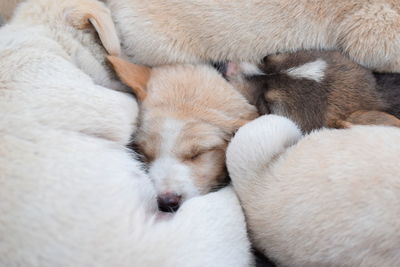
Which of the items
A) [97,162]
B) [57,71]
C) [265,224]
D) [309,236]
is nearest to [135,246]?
[97,162]

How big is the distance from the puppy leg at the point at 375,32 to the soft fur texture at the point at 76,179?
3.62 ft

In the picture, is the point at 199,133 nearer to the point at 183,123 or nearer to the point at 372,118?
the point at 183,123

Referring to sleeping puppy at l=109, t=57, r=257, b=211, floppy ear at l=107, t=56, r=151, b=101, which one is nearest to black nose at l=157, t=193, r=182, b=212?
sleeping puppy at l=109, t=57, r=257, b=211

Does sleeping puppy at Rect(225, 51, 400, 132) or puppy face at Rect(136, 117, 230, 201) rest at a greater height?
sleeping puppy at Rect(225, 51, 400, 132)

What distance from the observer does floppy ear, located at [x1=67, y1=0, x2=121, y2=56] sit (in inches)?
101

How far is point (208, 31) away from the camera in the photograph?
2.67m

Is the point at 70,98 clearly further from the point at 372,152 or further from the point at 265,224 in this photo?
the point at 372,152

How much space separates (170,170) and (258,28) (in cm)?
94

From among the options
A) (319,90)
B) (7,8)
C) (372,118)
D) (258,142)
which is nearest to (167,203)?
(258,142)

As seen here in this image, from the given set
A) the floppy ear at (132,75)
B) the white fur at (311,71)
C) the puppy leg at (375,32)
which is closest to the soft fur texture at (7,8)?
the floppy ear at (132,75)

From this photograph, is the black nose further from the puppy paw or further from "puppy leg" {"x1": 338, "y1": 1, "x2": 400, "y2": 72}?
"puppy leg" {"x1": 338, "y1": 1, "x2": 400, "y2": 72}

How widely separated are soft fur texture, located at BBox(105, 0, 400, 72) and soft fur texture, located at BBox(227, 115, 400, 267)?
57 centimetres

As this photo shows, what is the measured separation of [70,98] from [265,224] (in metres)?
1.09

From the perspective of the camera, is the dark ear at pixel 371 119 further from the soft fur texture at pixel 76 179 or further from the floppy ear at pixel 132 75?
the floppy ear at pixel 132 75
